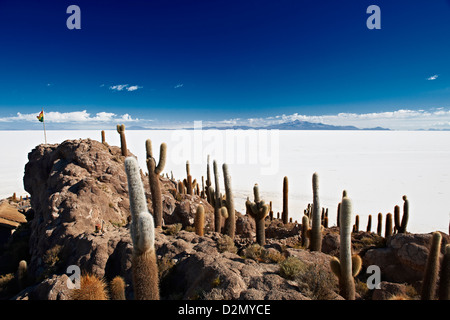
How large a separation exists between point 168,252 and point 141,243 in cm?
267

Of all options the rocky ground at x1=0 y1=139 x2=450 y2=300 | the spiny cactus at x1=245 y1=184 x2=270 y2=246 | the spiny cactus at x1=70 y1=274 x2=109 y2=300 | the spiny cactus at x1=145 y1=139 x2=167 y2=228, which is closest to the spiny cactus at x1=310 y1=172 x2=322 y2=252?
the rocky ground at x1=0 y1=139 x2=450 y2=300

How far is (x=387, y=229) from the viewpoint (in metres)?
11.4

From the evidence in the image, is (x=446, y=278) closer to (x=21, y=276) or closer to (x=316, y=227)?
(x=316, y=227)

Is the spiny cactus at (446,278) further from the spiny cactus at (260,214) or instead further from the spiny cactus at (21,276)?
the spiny cactus at (21,276)

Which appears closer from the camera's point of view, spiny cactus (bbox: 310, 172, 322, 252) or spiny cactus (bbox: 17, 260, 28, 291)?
spiny cactus (bbox: 17, 260, 28, 291)

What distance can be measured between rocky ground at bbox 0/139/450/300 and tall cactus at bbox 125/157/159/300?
1070 millimetres

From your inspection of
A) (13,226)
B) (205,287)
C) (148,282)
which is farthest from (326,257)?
(13,226)

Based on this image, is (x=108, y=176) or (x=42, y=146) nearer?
(x=108, y=176)

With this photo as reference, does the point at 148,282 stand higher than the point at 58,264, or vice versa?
the point at 148,282

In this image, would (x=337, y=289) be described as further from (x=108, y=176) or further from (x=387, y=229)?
(x=108, y=176)

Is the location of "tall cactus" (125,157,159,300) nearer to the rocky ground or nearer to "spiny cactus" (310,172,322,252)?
the rocky ground

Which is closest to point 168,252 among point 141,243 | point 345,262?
point 141,243

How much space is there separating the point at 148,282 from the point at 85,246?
3703 millimetres

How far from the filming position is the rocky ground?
5.11 metres
